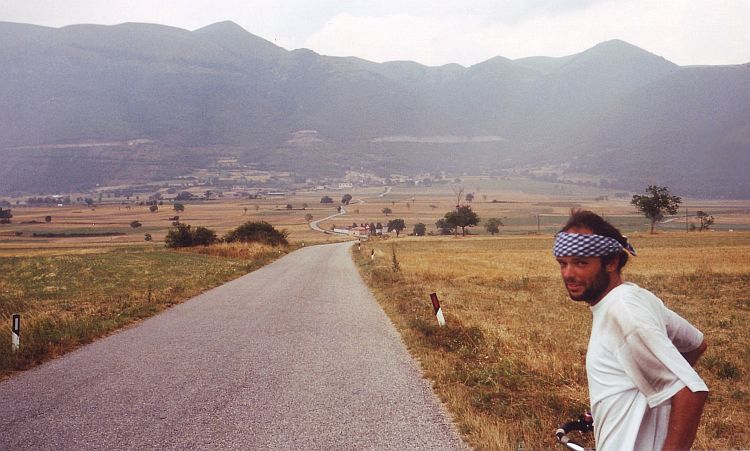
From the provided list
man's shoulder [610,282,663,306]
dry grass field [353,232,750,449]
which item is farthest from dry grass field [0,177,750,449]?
man's shoulder [610,282,663,306]

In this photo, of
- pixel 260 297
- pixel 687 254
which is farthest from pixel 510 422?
pixel 687 254

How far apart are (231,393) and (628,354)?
20.3 ft

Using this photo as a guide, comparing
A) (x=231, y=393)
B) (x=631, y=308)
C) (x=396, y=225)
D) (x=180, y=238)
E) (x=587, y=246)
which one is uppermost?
(x=587, y=246)

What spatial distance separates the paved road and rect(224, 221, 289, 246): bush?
4632 cm

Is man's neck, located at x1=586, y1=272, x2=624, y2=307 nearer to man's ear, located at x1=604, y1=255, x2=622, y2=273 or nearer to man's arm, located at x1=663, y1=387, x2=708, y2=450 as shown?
man's ear, located at x1=604, y1=255, x2=622, y2=273

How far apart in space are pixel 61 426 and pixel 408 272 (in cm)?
2262

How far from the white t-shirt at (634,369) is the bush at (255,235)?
57107mm

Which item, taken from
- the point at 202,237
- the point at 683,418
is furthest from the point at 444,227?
the point at 683,418

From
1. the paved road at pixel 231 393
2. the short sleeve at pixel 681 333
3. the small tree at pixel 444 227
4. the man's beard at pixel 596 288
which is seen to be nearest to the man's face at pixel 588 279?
the man's beard at pixel 596 288

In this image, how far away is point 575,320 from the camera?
14.6 m

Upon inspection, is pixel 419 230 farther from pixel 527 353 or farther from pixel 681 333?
pixel 681 333

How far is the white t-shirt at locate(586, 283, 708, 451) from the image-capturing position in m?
2.64

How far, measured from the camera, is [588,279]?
322 centimetres

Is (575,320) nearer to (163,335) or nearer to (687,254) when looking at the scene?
(163,335)
